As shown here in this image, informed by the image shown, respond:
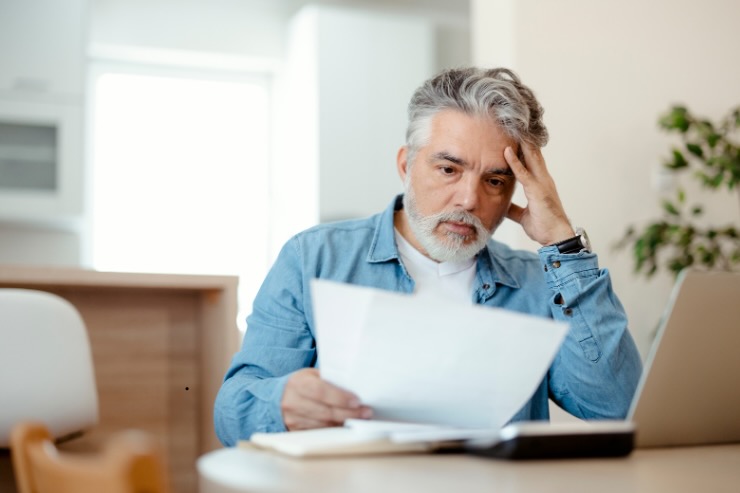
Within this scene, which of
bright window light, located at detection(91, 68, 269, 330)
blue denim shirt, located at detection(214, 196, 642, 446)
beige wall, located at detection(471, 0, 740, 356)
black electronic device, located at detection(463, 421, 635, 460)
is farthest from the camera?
bright window light, located at detection(91, 68, 269, 330)

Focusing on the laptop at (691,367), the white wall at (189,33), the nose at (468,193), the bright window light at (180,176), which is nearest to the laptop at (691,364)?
the laptop at (691,367)

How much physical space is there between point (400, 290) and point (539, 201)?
11.8 inches

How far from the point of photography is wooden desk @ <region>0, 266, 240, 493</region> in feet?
6.20

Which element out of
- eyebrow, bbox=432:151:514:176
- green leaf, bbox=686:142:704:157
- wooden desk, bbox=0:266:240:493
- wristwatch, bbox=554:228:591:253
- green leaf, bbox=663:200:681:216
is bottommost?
wooden desk, bbox=0:266:240:493

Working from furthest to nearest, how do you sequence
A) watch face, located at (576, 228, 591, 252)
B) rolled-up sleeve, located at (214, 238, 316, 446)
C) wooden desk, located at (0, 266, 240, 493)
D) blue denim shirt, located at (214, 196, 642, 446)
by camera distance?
1. wooden desk, located at (0, 266, 240, 493)
2. watch face, located at (576, 228, 591, 252)
3. blue denim shirt, located at (214, 196, 642, 446)
4. rolled-up sleeve, located at (214, 238, 316, 446)

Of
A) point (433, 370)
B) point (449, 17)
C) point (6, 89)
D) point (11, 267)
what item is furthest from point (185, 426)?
point (449, 17)

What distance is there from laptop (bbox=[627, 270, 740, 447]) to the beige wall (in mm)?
2128

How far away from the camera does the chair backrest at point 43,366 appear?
1.41 metres

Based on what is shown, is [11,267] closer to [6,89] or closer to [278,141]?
[6,89]

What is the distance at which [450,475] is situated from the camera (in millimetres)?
780

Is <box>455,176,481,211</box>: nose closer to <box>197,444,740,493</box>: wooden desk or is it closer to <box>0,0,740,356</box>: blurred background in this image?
<box>197,444,740,493</box>: wooden desk

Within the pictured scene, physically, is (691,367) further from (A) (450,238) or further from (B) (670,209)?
(B) (670,209)

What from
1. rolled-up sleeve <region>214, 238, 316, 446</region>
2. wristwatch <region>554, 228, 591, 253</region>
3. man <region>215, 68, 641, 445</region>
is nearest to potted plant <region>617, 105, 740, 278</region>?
man <region>215, 68, 641, 445</region>

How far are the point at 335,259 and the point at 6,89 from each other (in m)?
2.67
